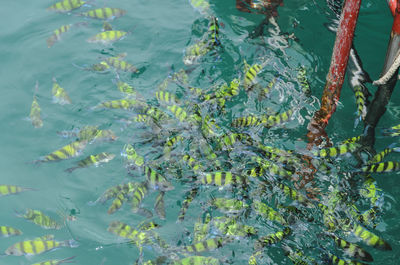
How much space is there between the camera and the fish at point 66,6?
7.26m

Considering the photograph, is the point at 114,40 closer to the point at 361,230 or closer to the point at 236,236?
the point at 236,236

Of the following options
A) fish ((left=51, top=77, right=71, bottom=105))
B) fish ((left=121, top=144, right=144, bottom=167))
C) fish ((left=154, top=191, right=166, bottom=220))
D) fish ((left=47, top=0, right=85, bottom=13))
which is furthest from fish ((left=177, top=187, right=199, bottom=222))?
fish ((left=47, top=0, right=85, bottom=13))

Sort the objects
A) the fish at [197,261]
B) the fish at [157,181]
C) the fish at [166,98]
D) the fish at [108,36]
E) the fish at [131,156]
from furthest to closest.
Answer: the fish at [108,36]
the fish at [166,98]
the fish at [131,156]
the fish at [157,181]
the fish at [197,261]

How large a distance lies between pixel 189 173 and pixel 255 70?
1.73m

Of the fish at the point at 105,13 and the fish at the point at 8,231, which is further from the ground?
the fish at the point at 105,13

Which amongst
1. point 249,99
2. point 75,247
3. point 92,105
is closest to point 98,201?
point 75,247

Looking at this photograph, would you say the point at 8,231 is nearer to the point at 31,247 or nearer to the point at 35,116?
the point at 31,247

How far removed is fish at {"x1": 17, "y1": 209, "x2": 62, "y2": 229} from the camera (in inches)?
186

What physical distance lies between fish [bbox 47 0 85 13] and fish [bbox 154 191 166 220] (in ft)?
13.0

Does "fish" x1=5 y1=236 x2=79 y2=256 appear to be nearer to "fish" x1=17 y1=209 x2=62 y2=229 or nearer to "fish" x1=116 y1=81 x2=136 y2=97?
"fish" x1=17 y1=209 x2=62 y2=229

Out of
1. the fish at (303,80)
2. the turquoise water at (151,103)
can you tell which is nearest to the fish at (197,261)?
the turquoise water at (151,103)

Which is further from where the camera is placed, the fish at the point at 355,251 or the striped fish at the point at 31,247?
the striped fish at the point at 31,247

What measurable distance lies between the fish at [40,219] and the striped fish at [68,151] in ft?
2.27

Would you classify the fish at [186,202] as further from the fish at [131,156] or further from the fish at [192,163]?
the fish at [131,156]
